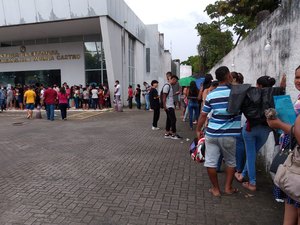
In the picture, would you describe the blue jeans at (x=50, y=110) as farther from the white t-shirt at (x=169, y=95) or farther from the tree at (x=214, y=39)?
the tree at (x=214, y=39)

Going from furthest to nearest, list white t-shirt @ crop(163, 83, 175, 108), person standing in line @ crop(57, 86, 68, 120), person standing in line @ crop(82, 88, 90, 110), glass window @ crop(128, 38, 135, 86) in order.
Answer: glass window @ crop(128, 38, 135, 86), person standing in line @ crop(82, 88, 90, 110), person standing in line @ crop(57, 86, 68, 120), white t-shirt @ crop(163, 83, 175, 108)

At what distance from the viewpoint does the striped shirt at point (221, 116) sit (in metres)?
4.23

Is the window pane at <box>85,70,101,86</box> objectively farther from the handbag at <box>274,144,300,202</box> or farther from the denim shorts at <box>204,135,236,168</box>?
the handbag at <box>274,144,300,202</box>

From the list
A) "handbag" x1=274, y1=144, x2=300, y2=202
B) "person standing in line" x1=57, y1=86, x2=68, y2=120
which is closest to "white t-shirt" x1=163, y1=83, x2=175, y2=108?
"handbag" x1=274, y1=144, x2=300, y2=202

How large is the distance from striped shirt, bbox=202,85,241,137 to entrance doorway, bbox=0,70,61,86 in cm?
2202

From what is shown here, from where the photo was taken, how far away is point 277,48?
18.1 ft

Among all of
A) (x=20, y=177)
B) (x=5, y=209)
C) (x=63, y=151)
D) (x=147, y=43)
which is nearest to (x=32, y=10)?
(x=147, y=43)

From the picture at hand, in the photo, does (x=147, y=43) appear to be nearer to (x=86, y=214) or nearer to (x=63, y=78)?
(x=63, y=78)

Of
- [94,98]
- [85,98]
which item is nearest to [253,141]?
[94,98]

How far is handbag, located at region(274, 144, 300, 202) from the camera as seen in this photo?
2.39m

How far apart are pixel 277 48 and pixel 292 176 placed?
A: 3.69m

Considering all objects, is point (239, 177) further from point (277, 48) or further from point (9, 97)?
point (9, 97)

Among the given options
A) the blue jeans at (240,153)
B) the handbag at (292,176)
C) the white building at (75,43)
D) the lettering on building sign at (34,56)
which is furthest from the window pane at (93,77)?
the handbag at (292,176)

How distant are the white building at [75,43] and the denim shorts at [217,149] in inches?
614
